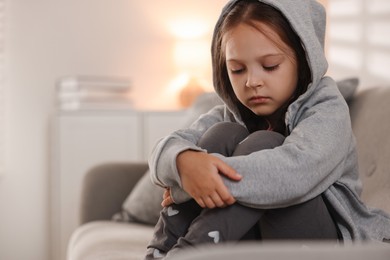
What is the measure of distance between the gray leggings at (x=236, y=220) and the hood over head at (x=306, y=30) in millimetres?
179

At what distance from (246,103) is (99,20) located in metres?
2.77

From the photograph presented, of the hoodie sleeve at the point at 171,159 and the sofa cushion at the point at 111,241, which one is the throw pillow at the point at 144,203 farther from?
the hoodie sleeve at the point at 171,159

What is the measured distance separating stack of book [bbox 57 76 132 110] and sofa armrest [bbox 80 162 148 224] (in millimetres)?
1195

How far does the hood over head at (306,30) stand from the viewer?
1.41 metres

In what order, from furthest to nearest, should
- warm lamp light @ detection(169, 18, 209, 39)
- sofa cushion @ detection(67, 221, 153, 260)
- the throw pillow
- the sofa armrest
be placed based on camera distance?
1. warm lamp light @ detection(169, 18, 209, 39)
2. the sofa armrest
3. the throw pillow
4. sofa cushion @ detection(67, 221, 153, 260)

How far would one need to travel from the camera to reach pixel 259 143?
1.29m

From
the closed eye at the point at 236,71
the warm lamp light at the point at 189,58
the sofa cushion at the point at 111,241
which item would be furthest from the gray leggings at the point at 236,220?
the warm lamp light at the point at 189,58

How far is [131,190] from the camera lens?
2531mm

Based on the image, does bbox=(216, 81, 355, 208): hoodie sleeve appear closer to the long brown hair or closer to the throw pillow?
the long brown hair

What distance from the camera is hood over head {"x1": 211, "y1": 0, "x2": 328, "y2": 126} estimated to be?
1407 mm

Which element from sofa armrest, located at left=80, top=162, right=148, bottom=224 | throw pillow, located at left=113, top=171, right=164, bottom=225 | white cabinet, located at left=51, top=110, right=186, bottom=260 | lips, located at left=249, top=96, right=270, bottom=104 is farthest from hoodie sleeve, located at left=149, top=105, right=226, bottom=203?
white cabinet, located at left=51, top=110, right=186, bottom=260

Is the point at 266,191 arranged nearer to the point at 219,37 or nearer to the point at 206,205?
the point at 206,205

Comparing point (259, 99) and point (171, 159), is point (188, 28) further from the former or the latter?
point (171, 159)

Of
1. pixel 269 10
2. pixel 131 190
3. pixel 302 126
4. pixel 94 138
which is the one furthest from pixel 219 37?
pixel 94 138
